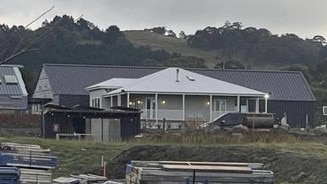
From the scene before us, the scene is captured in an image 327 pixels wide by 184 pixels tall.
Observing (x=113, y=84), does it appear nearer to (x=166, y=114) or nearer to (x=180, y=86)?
(x=180, y=86)

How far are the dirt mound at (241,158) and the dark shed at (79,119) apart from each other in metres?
13.1

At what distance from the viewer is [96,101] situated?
6712cm

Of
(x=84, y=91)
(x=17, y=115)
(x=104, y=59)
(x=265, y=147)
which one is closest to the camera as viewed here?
(x=265, y=147)

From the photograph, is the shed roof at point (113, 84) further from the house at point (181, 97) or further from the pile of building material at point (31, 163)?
the pile of building material at point (31, 163)

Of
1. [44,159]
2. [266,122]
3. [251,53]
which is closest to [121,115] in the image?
[266,122]

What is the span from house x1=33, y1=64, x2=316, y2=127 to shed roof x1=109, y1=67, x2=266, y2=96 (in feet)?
32.2

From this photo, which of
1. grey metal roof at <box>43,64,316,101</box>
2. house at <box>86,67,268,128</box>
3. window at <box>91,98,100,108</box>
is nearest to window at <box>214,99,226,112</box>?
house at <box>86,67,268,128</box>

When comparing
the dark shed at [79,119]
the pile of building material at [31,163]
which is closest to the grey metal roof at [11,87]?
the dark shed at [79,119]

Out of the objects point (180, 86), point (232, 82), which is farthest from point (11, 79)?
point (180, 86)

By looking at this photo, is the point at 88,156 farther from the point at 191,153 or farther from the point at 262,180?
the point at 262,180

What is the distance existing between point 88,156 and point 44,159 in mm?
6619

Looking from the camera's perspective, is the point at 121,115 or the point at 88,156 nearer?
the point at 88,156

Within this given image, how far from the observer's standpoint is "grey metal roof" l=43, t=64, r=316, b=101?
75.2 m

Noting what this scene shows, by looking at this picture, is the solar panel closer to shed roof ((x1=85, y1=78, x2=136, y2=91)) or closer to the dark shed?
shed roof ((x1=85, y1=78, x2=136, y2=91))
